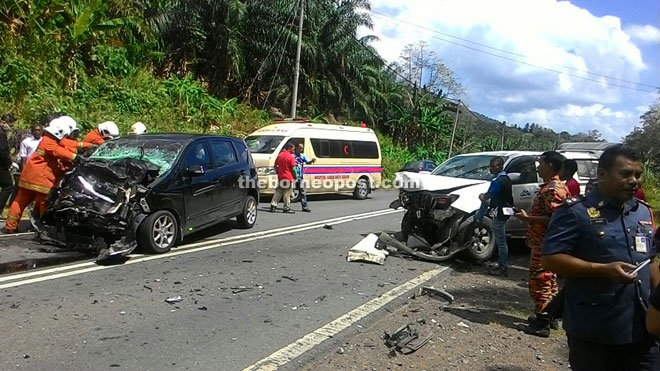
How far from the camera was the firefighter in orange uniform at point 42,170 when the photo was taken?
7.80 meters

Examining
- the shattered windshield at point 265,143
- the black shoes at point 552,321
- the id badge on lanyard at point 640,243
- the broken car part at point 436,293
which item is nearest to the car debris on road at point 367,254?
the broken car part at point 436,293

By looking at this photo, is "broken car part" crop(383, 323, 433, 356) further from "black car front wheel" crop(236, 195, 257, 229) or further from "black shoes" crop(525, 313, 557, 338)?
"black car front wheel" crop(236, 195, 257, 229)

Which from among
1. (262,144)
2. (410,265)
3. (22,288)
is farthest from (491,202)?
(262,144)

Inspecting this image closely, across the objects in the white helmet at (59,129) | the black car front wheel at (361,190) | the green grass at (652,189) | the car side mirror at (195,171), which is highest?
the white helmet at (59,129)

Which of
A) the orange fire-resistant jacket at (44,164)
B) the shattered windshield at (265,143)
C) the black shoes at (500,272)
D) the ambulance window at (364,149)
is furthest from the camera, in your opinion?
the ambulance window at (364,149)

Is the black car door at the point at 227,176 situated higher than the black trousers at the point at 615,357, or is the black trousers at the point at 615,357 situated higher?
the black car door at the point at 227,176

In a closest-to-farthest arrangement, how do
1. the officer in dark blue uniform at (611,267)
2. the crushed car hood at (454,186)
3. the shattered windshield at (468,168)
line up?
the officer in dark blue uniform at (611,267) < the crushed car hood at (454,186) < the shattered windshield at (468,168)

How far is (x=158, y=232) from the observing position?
7.29 metres

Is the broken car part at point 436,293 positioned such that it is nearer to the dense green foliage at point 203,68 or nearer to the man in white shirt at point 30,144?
the man in white shirt at point 30,144

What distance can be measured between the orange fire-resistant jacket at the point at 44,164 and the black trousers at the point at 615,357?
7.32 meters

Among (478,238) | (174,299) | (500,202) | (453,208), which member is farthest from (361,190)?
(174,299)

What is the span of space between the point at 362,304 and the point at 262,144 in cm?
981

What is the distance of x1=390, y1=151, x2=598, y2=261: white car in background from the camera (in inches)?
310

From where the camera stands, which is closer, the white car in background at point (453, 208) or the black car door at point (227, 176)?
the white car in background at point (453, 208)
